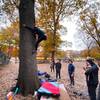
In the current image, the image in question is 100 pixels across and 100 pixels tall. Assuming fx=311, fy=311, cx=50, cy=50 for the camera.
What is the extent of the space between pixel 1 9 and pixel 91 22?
4187 cm

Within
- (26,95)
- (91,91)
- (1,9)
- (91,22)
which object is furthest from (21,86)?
(91,22)

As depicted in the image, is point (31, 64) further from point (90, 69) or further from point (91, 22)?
point (91, 22)

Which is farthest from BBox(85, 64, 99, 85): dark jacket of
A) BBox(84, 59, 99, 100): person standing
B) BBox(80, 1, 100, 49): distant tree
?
BBox(80, 1, 100, 49): distant tree

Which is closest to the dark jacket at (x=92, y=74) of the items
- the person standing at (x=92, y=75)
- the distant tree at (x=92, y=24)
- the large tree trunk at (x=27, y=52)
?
the person standing at (x=92, y=75)

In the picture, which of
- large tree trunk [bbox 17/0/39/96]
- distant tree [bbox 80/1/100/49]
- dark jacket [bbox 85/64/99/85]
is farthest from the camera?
distant tree [bbox 80/1/100/49]

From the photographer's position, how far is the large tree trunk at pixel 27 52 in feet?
40.5

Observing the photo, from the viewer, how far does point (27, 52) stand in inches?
488

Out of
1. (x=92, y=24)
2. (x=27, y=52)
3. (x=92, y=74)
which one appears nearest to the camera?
(x=92, y=74)

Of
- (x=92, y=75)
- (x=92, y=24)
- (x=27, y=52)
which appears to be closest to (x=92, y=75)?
(x=92, y=75)

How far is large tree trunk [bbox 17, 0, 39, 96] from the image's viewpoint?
40.5ft

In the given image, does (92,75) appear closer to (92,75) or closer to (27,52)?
(92,75)

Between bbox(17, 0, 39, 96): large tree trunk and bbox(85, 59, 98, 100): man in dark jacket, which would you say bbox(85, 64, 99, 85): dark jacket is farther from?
bbox(17, 0, 39, 96): large tree trunk

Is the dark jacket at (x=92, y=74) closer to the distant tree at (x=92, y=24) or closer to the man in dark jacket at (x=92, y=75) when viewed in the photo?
the man in dark jacket at (x=92, y=75)

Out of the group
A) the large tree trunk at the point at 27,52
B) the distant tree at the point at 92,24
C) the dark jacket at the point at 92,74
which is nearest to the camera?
the dark jacket at the point at 92,74
